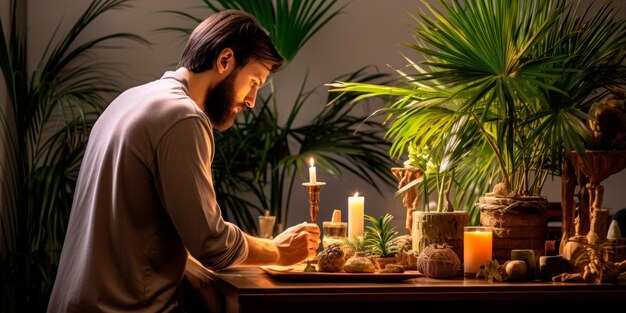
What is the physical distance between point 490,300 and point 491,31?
0.94 metres

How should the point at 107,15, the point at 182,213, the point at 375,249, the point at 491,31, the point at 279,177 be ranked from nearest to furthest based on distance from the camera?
1. the point at 182,213
2. the point at 375,249
3. the point at 491,31
4. the point at 107,15
5. the point at 279,177

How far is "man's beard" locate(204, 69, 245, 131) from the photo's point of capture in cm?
243

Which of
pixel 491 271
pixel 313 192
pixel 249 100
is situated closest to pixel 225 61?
pixel 249 100

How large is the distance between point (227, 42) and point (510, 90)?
2.60 ft

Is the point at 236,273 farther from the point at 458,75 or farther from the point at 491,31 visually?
the point at 491,31

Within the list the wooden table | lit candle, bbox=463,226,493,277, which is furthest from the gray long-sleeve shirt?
lit candle, bbox=463,226,493,277

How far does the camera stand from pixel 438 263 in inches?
89.8

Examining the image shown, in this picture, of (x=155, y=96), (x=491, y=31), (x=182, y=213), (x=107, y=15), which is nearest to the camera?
(x=182, y=213)

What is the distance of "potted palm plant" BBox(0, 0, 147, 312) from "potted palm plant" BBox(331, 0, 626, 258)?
5.77ft

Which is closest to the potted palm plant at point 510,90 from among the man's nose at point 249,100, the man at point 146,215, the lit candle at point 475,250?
the lit candle at point 475,250

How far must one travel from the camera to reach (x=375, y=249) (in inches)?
Result: 98.9

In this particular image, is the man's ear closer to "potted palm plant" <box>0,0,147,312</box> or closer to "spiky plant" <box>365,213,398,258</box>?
"spiky plant" <box>365,213,398,258</box>

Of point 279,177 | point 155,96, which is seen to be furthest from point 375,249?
point 279,177

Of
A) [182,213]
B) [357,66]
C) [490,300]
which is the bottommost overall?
[490,300]
